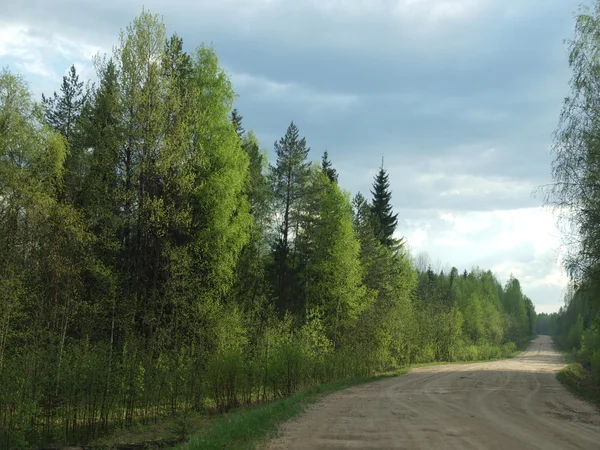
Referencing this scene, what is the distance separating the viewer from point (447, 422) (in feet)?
39.0

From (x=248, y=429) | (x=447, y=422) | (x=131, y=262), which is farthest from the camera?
(x=131, y=262)

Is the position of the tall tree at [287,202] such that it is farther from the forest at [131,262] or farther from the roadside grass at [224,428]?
the roadside grass at [224,428]

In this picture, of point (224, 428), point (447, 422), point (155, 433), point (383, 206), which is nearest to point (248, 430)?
point (224, 428)

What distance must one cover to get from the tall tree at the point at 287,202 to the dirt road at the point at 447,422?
16.2 m

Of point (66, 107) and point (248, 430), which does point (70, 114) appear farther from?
point (248, 430)

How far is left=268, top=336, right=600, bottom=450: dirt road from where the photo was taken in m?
9.51

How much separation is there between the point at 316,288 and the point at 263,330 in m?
9.80

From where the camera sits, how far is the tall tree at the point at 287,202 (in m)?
35.3

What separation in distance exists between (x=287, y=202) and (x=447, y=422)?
24761 millimetres

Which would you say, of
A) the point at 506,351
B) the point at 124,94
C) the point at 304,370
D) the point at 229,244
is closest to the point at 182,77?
the point at 124,94

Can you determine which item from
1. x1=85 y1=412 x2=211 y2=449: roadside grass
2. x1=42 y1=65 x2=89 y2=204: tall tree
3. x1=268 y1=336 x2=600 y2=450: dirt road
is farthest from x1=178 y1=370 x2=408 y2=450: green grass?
x1=42 y1=65 x2=89 y2=204: tall tree

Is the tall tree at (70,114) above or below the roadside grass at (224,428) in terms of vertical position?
above

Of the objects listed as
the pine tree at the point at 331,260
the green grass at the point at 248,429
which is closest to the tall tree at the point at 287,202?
the pine tree at the point at 331,260

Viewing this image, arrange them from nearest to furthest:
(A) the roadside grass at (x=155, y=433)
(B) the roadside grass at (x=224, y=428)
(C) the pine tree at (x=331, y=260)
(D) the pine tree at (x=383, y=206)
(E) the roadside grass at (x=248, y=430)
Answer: (E) the roadside grass at (x=248, y=430)
(B) the roadside grass at (x=224, y=428)
(A) the roadside grass at (x=155, y=433)
(C) the pine tree at (x=331, y=260)
(D) the pine tree at (x=383, y=206)
